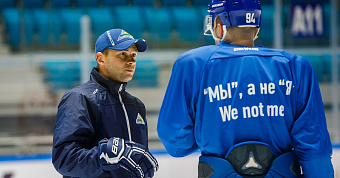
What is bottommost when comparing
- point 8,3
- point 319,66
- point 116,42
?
point 319,66

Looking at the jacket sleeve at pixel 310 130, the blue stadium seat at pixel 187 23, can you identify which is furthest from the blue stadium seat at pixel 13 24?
the jacket sleeve at pixel 310 130

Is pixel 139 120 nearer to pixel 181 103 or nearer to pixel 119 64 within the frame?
pixel 119 64

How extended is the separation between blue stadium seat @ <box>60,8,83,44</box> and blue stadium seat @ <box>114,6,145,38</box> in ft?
2.21

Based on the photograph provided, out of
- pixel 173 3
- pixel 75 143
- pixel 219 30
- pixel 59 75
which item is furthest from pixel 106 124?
pixel 173 3

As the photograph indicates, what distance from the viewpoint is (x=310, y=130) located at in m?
1.53

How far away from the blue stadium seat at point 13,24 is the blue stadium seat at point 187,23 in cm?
254

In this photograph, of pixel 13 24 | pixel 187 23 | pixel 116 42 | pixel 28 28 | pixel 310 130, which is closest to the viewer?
pixel 310 130

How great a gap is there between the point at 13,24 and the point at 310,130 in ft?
21.3

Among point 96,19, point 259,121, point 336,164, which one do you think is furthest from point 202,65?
point 96,19

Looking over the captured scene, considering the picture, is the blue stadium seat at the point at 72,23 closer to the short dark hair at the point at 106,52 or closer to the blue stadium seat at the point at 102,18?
the blue stadium seat at the point at 102,18

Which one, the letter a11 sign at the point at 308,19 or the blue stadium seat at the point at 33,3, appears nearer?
the letter a11 sign at the point at 308,19

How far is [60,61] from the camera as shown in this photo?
6.26m

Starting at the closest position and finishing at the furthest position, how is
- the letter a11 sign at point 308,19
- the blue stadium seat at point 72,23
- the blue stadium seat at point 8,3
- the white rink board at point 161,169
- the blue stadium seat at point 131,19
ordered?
1. the white rink board at point 161,169
2. the blue stadium seat at point 72,23
3. the blue stadium seat at point 131,19
4. the letter a11 sign at point 308,19
5. the blue stadium seat at point 8,3

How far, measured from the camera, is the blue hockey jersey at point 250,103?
154cm
